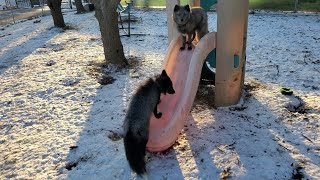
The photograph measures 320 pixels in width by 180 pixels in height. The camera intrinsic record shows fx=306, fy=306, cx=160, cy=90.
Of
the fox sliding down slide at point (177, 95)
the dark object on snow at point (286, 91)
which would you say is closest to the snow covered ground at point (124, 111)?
the dark object on snow at point (286, 91)

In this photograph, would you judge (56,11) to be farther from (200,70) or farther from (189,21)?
(200,70)

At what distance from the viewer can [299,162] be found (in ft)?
13.8

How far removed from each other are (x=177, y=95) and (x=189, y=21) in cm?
159

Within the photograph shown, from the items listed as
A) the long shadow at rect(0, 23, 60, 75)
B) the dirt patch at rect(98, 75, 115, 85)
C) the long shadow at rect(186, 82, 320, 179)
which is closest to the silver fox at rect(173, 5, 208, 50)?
the long shadow at rect(186, 82, 320, 179)

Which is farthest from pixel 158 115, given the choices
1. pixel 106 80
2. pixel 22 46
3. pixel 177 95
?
pixel 22 46

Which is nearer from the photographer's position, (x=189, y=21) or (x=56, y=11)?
(x=189, y=21)

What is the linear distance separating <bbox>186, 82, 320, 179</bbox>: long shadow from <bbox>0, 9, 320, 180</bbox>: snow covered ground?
0.01 m

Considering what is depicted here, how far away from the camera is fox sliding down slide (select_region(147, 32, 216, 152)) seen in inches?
176

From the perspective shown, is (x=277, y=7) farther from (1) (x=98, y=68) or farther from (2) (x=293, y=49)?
(1) (x=98, y=68)

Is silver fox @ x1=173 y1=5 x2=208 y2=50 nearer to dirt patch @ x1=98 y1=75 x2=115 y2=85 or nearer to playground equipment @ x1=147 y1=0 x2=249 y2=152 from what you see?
playground equipment @ x1=147 y1=0 x2=249 y2=152

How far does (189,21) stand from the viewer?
5.96 metres

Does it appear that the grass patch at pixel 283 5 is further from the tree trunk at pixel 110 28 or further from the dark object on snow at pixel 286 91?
the dark object on snow at pixel 286 91

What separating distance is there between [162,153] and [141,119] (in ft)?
2.53

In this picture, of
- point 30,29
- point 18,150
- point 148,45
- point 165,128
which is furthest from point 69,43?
point 165,128
